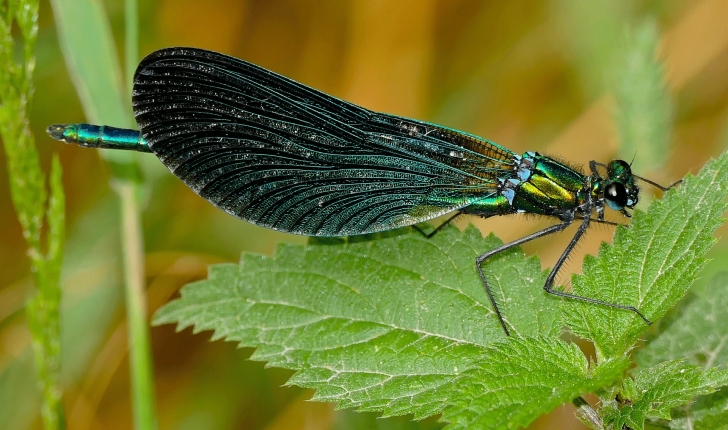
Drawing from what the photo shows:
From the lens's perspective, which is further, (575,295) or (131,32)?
(131,32)

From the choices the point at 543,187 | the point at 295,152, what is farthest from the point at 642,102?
the point at 295,152

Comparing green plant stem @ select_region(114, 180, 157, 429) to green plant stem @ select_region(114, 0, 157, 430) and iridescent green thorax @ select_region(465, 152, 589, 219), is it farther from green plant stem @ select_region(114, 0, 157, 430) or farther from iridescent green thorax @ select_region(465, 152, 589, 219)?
iridescent green thorax @ select_region(465, 152, 589, 219)

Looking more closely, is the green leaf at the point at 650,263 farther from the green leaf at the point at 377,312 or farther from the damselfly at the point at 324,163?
the damselfly at the point at 324,163

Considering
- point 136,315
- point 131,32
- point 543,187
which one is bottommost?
point 136,315

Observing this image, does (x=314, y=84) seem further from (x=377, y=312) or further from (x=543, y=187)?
(x=377, y=312)

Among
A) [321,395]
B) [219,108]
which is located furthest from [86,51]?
[321,395]

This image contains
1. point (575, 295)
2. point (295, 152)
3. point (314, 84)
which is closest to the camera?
point (575, 295)
